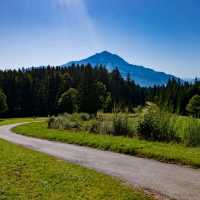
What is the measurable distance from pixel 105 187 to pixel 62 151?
673 cm

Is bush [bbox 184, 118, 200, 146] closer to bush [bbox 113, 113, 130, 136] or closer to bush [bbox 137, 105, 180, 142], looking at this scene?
bush [bbox 137, 105, 180, 142]

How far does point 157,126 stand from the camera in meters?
16.2

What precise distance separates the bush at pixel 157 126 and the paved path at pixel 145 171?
157 inches

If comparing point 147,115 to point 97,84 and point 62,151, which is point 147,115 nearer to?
point 62,151

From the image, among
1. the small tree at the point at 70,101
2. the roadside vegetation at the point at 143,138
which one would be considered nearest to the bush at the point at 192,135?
the roadside vegetation at the point at 143,138

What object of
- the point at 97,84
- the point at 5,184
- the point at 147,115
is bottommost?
the point at 5,184

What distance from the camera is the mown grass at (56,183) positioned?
272 inches

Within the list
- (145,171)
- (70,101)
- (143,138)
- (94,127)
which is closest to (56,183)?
(145,171)

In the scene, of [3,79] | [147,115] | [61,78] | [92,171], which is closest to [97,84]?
[61,78]

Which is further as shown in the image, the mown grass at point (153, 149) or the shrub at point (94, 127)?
the shrub at point (94, 127)

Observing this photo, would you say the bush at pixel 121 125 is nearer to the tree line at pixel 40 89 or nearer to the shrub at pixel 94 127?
the shrub at pixel 94 127

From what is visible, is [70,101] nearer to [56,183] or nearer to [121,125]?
[121,125]

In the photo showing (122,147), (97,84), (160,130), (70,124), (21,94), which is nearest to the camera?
(122,147)

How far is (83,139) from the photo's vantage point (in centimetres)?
1644
